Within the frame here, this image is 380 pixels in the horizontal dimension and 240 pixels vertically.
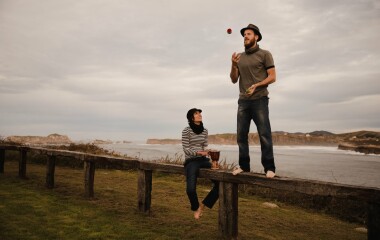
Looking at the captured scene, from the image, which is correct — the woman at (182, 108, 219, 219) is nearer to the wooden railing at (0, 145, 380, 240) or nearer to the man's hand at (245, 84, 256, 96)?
the wooden railing at (0, 145, 380, 240)

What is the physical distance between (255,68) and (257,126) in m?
0.96

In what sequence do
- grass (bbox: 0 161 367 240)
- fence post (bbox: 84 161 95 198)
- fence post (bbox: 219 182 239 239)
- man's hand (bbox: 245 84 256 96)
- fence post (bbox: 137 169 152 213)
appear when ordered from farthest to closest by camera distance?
fence post (bbox: 84 161 95 198) → fence post (bbox: 137 169 152 213) → grass (bbox: 0 161 367 240) → fence post (bbox: 219 182 239 239) → man's hand (bbox: 245 84 256 96)

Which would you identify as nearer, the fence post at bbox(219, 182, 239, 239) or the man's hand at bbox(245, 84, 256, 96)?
the man's hand at bbox(245, 84, 256, 96)

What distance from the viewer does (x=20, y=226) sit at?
5.04 m

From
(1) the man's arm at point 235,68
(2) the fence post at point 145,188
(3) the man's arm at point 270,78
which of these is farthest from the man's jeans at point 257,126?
(2) the fence post at point 145,188

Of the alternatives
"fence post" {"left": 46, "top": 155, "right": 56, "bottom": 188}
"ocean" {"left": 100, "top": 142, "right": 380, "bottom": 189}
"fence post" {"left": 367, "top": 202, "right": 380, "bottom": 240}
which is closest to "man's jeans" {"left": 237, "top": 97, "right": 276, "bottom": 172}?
"fence post" {"left": 367, "top": 202, "right": 380, "bottom": 240}

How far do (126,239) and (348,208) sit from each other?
7.15 metres

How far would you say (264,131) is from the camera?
15.3ft

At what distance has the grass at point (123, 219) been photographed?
197 inches

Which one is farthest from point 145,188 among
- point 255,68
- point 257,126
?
point 255,68

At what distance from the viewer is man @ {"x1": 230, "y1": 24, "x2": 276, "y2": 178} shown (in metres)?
4.63

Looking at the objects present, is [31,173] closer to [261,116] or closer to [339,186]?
[261,116]

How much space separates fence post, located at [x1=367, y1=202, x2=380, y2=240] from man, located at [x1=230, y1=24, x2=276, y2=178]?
1386 mm

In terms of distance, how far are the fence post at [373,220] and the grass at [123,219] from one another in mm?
2318
